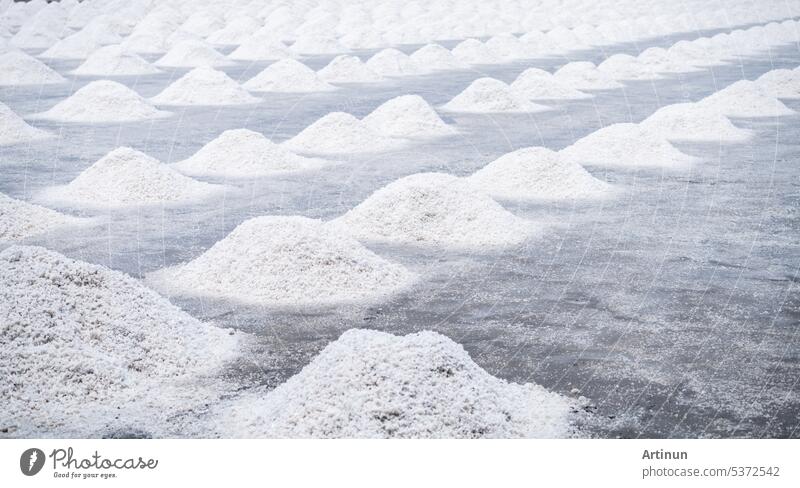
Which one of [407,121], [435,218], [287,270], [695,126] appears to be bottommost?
[407,121]

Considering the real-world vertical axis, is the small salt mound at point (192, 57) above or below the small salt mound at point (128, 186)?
below

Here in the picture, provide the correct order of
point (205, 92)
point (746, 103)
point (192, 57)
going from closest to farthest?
point (746, 103) < point (205, 92) < point (192, 57)

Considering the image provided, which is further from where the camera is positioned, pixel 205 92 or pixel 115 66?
pixel 115 66

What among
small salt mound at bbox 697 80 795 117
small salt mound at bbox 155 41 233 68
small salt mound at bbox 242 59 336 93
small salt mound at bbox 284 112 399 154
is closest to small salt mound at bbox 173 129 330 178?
small salt mound at bbox 284 112 399 154

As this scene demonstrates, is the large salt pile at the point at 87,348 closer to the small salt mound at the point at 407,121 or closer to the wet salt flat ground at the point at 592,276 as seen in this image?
the wet salt flat ground at the point at 592,276

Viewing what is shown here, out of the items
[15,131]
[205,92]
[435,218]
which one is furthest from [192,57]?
[435,218]

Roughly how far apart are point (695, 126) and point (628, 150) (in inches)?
93.8

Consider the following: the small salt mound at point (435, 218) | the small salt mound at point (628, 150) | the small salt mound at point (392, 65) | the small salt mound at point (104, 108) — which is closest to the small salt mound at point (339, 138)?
the small salt mound at point (628, 150)

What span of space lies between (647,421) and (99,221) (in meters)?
5.73

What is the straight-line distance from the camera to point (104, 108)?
15742mm

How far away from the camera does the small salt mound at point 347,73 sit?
21.1 m

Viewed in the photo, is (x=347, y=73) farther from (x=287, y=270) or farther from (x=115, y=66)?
(x=287, y=270)

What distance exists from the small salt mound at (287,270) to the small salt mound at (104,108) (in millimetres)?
8990
